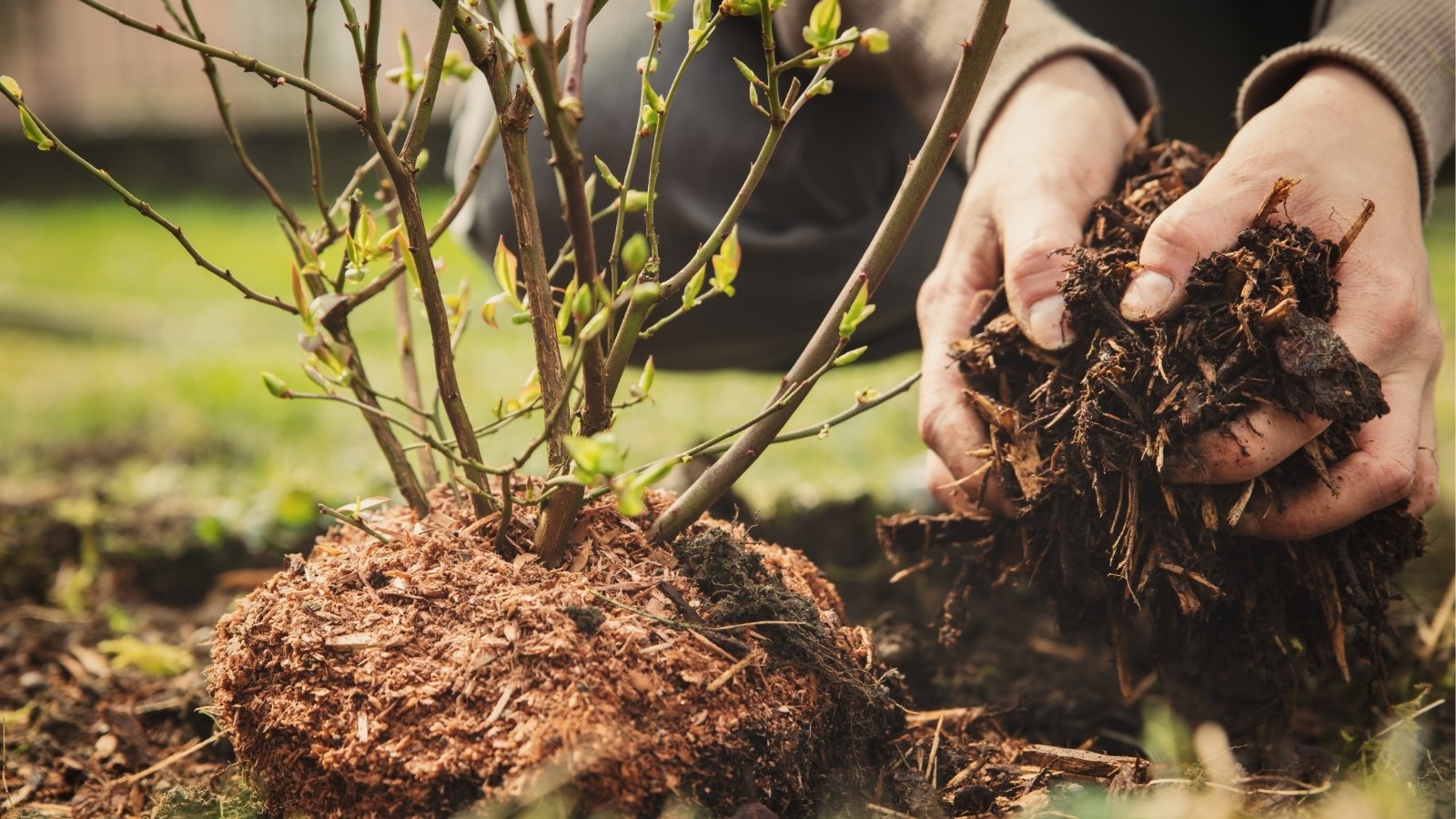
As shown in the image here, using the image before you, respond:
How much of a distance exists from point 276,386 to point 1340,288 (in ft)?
4.23

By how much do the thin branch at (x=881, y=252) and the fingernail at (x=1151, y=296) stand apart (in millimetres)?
303

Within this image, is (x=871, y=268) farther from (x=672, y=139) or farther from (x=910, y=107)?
(x=672, y=139)

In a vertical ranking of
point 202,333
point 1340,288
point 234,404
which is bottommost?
point 1340,288

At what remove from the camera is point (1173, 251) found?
129 cm

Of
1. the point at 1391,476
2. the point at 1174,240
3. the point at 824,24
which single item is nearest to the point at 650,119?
the point at 824,24

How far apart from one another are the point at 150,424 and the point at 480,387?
127cm

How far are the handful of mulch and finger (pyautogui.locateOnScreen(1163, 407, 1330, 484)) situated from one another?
0.01m

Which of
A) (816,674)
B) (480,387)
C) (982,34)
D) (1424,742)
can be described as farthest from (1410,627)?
(480,387)

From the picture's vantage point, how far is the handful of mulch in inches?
49.8

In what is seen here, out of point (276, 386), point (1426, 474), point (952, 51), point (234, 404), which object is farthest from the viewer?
point (234, 404)

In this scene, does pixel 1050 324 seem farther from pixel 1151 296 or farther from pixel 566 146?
pixel 566 146

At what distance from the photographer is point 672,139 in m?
2.45

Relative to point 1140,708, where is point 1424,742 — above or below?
below

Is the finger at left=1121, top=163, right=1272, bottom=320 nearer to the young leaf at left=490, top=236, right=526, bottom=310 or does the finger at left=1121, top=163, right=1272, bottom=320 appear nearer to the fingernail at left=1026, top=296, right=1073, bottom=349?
the fingernail at left=1026, top=296, right=1073, bottom=349
